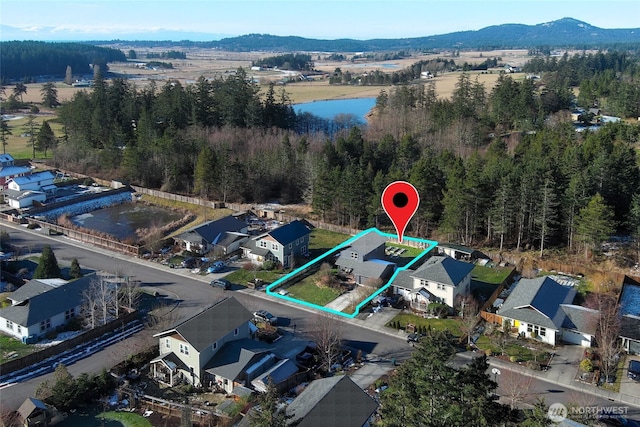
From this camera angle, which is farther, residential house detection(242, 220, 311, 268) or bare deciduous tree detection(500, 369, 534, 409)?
residential house detection(242, 220, 311, 268)

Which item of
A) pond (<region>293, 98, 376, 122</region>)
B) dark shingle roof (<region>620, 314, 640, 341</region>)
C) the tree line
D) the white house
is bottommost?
dark shingle roof (<region>620, 314, 640, 341</region>)

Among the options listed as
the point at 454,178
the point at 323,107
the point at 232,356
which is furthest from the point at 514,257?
the point at 323,107

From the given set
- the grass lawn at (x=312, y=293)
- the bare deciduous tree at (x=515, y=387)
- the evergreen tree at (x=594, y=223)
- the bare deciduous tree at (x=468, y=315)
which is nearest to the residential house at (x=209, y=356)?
the grass lawn at (x=312, y=293)

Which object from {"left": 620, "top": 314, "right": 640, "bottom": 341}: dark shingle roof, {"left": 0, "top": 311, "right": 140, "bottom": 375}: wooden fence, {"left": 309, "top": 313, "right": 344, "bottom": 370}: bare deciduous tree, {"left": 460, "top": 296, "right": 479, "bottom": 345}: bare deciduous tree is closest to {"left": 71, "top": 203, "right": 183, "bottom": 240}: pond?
{"left": 0, "top": 311, "right": 140, "bottom": 375}: wooden fence

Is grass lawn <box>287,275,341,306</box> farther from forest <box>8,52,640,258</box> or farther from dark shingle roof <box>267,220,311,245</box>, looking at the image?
forest <box>8,52,640,258</box>

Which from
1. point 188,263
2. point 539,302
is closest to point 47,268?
point 188,263

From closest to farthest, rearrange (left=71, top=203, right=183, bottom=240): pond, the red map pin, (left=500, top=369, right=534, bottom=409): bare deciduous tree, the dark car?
(left=500, top=369, right=534, bottom=409): bare deciduous tree
the dark car
the red map pin
(left=71, top=203, right=183, bottom=240): pond

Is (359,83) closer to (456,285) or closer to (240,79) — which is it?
(240,79)

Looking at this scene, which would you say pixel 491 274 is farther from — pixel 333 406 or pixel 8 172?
pixel 8 172
